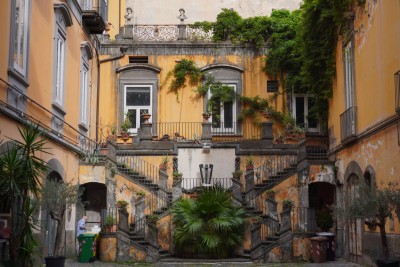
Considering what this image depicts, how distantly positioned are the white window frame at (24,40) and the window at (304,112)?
45.4 ft

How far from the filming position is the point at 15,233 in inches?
468

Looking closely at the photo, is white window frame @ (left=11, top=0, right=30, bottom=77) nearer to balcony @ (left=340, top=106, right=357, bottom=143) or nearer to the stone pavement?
the stone pavement

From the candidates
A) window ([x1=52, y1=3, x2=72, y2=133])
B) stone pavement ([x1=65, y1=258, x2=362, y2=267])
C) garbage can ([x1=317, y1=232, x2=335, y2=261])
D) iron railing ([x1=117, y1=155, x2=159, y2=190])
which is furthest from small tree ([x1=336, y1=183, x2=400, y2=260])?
iron railing ([x1=117, y1=155, x2=159, y2=190])

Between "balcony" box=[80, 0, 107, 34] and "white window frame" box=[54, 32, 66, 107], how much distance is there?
291 cm

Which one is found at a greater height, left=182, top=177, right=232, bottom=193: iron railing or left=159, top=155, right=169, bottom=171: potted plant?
left=159, top=155, right=169, bottom=171: potted plant

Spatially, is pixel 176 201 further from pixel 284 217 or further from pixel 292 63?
pixel 292 63

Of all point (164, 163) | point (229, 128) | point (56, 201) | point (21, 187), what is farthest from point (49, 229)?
point (229, 128)

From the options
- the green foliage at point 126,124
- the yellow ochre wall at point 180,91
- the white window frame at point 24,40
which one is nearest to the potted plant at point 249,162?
the yellow ochre wall at point 180,91

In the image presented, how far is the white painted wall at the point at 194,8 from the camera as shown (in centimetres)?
3092

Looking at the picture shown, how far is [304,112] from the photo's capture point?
86.5ft

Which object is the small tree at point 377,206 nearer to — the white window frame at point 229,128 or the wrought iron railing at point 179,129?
the white window frame at point 229,128

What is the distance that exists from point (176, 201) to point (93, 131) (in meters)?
6.32

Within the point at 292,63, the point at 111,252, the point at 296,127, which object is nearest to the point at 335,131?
the point at 296,127

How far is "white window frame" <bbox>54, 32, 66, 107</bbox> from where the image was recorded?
18.7 metres
